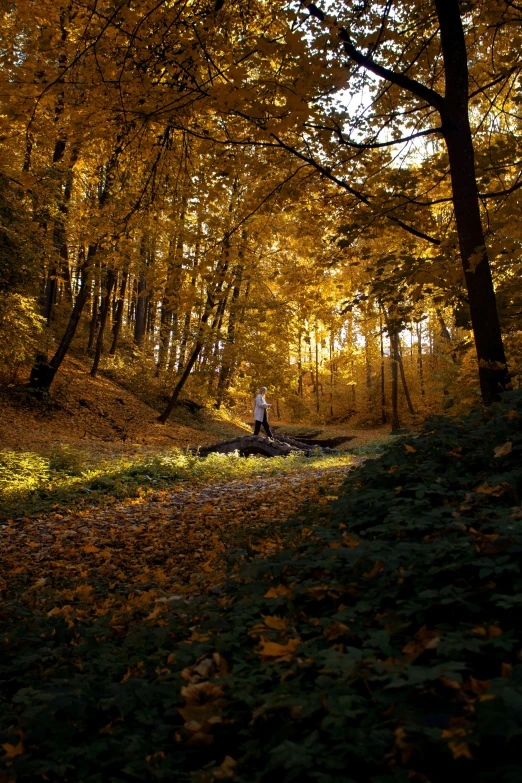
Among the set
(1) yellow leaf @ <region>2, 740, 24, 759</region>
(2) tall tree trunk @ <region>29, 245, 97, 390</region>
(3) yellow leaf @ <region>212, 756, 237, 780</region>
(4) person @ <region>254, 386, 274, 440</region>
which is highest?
(2) tall tree trunk @ <region>29, 245, 97, 390</region>

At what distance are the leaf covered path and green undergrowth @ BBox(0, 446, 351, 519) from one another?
0.50m

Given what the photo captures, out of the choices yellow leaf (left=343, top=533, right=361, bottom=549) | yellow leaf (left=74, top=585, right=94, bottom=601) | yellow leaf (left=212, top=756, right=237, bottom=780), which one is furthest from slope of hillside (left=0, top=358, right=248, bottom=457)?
yellow leaf (left=212, top=756, right=237, bottom=780)

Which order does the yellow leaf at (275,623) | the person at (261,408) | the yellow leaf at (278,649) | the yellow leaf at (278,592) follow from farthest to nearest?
the person at (261,408)
the yellow leaf at (278,592)
the yellow leaf at (275,623)
the yellow leaf at (278,649)

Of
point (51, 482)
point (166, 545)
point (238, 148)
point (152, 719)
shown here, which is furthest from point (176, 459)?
point (152, 719)

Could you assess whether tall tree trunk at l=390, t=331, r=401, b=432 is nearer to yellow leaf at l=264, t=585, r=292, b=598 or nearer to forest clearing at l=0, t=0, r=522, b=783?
forest clearing at l=0, t=0, r=522, b=783

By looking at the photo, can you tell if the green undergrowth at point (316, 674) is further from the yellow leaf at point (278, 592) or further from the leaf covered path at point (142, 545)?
the leaf covered path at point (142, 545)

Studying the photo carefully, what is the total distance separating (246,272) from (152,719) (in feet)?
17.6

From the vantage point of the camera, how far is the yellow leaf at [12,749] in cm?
177

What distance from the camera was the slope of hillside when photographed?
40.5 ft

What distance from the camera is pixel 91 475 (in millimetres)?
8766

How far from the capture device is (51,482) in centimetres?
814

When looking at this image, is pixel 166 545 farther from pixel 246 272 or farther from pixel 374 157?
pixel 374 157

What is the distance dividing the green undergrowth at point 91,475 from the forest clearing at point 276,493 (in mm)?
65

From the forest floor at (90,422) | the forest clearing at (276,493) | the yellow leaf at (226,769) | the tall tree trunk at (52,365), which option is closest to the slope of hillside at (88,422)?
the forest floor at (90,422)
